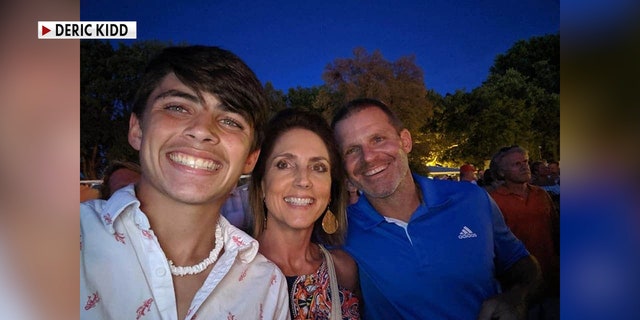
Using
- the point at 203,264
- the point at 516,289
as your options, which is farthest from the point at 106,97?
the point at 516,289

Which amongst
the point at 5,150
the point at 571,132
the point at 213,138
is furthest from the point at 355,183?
the point at 5,150

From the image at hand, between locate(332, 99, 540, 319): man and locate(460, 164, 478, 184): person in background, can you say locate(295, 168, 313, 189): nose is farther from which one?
locate(460, 164, 478, 184): person in background

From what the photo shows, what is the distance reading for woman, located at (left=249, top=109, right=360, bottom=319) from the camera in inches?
85.2

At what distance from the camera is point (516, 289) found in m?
2.26

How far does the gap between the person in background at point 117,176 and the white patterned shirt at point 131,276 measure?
0.09m

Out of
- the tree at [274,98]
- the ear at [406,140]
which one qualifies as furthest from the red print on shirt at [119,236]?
the ear at [406,140]

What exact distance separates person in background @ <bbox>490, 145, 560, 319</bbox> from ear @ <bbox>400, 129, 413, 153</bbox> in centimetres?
48

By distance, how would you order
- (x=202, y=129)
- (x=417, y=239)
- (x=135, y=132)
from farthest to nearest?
(x=417, y=239) → (x=135, y=132) → (x=202, y=129)

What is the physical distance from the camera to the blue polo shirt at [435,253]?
2.20 m

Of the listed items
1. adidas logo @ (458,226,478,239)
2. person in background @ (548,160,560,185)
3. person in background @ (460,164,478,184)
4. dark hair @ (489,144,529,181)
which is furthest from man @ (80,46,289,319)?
person in background @ (548,160,560,185)

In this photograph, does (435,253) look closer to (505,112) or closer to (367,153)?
(367,153)

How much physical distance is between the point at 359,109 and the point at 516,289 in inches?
52.0

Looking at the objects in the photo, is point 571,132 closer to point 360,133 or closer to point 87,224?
point 360,133

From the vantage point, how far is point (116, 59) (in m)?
2.19
